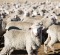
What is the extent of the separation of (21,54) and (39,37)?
1.61 meters

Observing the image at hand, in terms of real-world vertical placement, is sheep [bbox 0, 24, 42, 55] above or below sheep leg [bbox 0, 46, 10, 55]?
above

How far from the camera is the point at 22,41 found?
7.25m

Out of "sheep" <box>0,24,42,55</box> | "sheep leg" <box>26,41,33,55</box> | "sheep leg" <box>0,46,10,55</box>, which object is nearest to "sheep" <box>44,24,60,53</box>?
"sheep" <box>0,24,42,55</box>

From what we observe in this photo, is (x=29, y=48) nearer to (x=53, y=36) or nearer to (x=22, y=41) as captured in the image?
(x=22, y=41)

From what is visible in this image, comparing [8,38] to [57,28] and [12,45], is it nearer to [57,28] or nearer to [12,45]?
[12,45]

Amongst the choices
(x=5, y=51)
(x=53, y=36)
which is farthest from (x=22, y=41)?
(x=53, y=36)

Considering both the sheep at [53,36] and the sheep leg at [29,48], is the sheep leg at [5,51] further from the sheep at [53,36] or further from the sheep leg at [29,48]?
the sheep at [53,36]

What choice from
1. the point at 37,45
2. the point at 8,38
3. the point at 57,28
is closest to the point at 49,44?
the point at 57,28

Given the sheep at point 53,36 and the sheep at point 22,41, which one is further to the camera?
the sheep at point 53,36

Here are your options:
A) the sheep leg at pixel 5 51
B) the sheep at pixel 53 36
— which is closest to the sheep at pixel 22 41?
the sheep leg at pixel 5 51

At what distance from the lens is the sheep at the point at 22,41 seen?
7.01 metres

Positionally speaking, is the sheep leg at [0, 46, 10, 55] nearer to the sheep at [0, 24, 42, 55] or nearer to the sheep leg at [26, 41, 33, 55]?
the sheep at [0, 24, 42, 55]

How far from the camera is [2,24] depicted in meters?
9.91

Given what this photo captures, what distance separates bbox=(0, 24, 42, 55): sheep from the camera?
7.01 m
